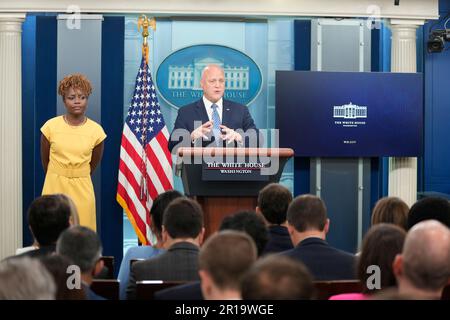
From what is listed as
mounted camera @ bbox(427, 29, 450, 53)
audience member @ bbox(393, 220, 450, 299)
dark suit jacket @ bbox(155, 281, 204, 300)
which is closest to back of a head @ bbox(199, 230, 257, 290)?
dark suit jacket @ bbox(155, 281, 204, 300)

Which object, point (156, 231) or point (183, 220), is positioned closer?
point (183, 220)

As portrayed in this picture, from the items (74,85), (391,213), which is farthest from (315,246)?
(74,85)

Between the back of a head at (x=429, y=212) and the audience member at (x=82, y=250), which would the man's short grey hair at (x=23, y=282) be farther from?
the back of a head at (x=429, y=212)

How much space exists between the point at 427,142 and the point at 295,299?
25.8ft

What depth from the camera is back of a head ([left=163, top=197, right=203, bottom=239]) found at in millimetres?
4184

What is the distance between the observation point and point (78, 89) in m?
7.30

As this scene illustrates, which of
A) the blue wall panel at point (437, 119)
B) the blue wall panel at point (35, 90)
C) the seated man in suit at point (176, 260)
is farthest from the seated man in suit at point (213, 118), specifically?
the blue wall panel at point (437, 119)

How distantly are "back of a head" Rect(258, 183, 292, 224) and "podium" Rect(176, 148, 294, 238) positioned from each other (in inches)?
41.2

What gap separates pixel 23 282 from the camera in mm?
2486

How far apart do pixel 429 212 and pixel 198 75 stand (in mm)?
4371

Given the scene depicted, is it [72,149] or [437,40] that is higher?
[437,40]

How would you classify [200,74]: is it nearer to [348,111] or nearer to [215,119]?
[215,119]

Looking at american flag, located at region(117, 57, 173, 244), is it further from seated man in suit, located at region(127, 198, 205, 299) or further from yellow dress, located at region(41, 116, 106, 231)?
seated man in suit, located at region(127, 198, 205, 299)

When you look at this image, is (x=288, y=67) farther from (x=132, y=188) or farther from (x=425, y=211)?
(x=425, y=211)
